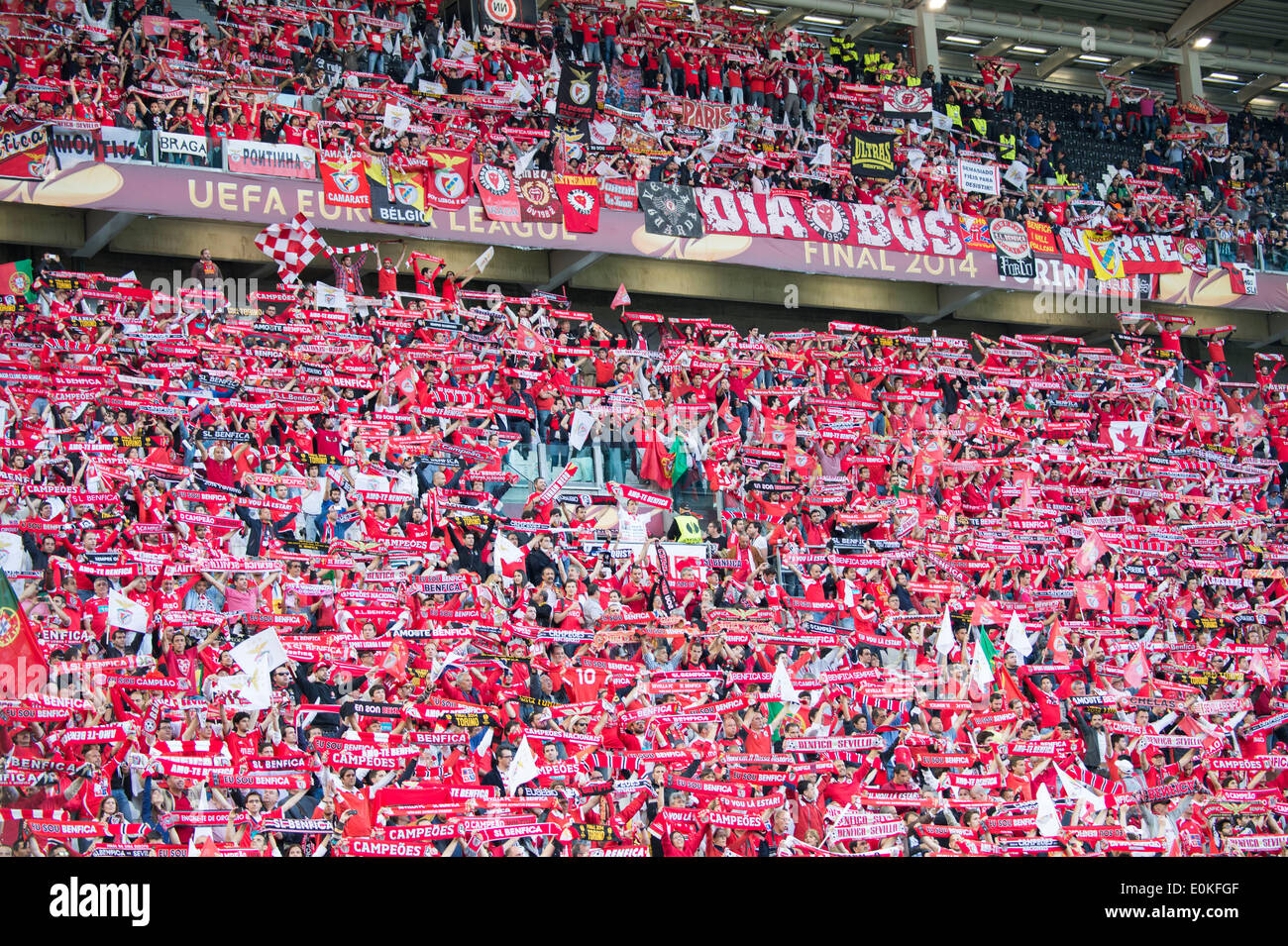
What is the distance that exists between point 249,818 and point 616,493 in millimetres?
6271

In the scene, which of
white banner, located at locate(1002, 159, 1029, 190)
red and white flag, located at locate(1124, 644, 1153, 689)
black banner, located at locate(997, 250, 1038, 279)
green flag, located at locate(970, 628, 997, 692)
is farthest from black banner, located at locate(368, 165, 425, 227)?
white banner, located at locate(1002, 159, 1029, 190)

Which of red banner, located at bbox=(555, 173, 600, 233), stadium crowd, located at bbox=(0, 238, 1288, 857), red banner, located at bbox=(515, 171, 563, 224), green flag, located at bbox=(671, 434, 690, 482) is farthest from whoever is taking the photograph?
red banner, located at bbox=(555, 173, 600, 233)

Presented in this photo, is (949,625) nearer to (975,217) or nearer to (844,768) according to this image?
(844,768)

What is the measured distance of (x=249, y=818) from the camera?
894 cm

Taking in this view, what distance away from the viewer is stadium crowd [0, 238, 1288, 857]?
31.7ft

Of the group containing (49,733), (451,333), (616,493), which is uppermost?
(451,333)

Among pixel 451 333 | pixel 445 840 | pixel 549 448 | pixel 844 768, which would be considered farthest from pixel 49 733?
pixel 451 333

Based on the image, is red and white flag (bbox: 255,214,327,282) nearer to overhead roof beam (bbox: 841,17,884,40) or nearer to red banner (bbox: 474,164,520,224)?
red banner (bbox: 474,164,520,224)

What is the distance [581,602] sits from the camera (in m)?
12.3

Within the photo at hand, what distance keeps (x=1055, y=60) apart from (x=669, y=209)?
12616 mm

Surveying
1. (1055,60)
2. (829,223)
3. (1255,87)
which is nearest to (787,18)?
(1055,60)

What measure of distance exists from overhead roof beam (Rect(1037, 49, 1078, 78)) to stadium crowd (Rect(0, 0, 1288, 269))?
2.45ft

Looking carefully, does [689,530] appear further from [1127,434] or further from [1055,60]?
[1055,60]

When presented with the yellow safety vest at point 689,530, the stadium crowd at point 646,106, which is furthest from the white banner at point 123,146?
the yellow safety vest at point 689,530
